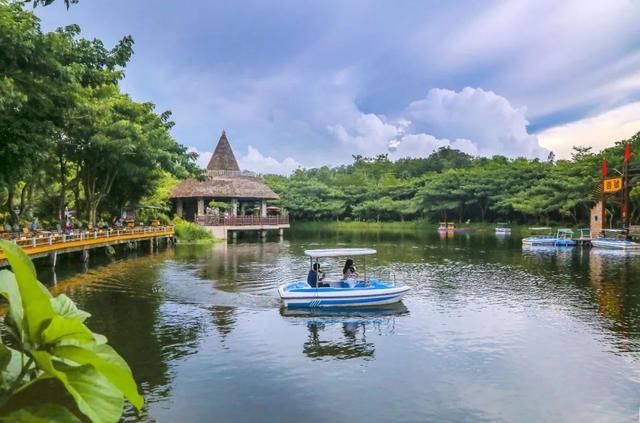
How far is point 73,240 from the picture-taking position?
2248cm

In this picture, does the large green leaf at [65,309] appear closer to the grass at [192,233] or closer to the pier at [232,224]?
the grass at [192,233]

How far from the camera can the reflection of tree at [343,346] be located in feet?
36.4

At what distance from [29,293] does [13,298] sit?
103mm

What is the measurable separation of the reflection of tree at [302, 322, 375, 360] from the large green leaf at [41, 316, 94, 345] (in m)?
10.3

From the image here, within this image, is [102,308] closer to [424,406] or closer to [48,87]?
[48,87]

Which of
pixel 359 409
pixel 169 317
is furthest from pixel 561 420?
pixel 169 317

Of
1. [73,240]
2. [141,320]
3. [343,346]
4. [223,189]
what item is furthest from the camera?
[223,189]

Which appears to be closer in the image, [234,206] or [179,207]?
[234,206]

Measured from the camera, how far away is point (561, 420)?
795 cm

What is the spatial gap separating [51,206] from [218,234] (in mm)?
12676

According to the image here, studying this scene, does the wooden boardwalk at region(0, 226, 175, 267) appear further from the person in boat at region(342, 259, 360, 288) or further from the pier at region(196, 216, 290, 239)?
the person in boat at region(342, 259, 360, 288)

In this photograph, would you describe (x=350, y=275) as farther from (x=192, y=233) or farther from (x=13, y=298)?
(x=192, y=233)

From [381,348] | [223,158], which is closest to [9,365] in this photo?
[381,348]

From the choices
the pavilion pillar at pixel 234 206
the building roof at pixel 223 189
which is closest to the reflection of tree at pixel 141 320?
the building roof at pixel 223 189
